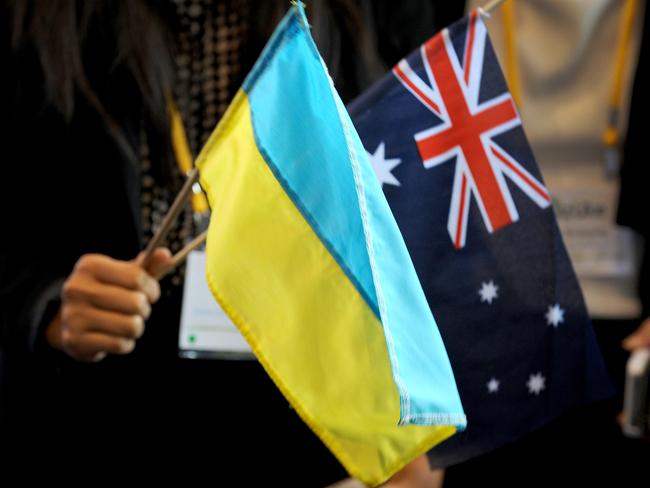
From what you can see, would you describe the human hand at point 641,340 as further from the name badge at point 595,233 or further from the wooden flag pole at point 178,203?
the wooden flag pole at point 178,203

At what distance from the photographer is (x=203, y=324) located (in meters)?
1.38

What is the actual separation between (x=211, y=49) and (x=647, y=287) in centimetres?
89

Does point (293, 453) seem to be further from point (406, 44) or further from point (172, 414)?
point (406, 44)

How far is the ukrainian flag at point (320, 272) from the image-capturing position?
2.52 ft

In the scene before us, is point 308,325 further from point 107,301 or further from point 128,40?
point 128,40

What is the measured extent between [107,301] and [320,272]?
1.42 ft

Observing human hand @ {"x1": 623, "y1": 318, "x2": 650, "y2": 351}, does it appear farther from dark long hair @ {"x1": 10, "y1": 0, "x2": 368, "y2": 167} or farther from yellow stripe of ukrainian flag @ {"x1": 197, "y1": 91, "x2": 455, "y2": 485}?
yellow stripe of ukrainian flag @ {"x1": 197, "y1": 91, "x2": 455, "y2": 485}

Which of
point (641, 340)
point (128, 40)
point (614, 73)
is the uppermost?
point (128, 40)

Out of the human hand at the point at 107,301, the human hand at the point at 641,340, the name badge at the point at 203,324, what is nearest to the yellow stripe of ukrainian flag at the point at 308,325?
the human hand at the point at 107,301

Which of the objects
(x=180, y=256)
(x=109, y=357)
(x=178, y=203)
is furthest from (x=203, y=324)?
(x=178, y=203)

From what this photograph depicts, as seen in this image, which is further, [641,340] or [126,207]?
[641,340]

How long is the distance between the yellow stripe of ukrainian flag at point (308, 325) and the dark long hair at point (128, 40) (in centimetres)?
55

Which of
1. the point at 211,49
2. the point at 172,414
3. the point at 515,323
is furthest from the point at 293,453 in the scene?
the point at 211,49

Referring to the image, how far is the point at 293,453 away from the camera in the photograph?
1.43 m
